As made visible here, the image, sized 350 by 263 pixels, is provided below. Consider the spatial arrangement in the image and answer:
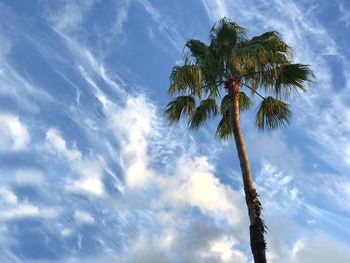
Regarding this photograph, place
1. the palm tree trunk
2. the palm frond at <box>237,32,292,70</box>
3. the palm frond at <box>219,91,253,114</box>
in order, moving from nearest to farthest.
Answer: the palm tree trunk < the palm frond at <box>237,32,292,70</box> < the palm frond at <box>219,91,253,114</box>

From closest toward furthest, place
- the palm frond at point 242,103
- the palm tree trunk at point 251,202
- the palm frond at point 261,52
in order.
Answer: the palm tree trunk at point 251,202 → the palm frond at point 261,52 → the palm frond at point 242,103

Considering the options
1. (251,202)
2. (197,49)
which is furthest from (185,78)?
(251,202)

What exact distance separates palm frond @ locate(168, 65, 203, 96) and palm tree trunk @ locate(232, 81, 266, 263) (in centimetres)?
181

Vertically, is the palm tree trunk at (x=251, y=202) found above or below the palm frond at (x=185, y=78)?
below

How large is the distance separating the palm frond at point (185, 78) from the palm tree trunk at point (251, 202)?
181cm

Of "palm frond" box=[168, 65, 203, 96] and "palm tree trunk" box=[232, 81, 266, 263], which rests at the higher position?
"palm frond" box=[168, 65, 203, 96]

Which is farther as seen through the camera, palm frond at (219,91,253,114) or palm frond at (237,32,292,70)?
palm frond at (219,91,253,114)

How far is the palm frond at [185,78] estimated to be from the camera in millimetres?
20688

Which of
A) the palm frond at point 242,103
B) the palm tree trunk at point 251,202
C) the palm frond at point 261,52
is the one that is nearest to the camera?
the palm tree trunk at point 251,202

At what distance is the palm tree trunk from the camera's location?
53.7 feet

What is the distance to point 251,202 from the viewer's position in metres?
17.3

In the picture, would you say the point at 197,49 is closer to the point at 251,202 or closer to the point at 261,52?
the point at 261,52

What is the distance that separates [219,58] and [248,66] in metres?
1.11

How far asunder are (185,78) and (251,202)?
19.0 ft
